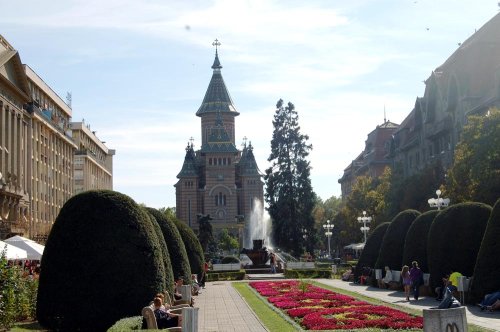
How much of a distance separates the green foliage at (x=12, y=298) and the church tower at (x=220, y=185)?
11393cm

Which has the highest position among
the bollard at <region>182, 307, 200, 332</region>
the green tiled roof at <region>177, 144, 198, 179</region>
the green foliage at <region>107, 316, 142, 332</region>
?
the green tiled roof at <region>177, 144, 198, 179</region>

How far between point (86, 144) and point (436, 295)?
86053 millimetres

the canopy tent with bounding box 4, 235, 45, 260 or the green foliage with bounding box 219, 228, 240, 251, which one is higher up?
the green foliage with bounding box 219, 228, 240, 251

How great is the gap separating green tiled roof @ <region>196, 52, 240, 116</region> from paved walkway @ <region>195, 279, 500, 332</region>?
4403 inches

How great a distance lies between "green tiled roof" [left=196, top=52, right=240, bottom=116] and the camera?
493 feet

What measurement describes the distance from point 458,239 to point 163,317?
49.1 ft

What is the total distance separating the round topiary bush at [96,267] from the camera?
1891 cm

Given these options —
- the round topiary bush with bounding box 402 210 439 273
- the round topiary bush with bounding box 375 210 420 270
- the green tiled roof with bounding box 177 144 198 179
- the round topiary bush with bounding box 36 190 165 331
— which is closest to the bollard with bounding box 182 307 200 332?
the round topiary bush with bounding box 36 190 165 331

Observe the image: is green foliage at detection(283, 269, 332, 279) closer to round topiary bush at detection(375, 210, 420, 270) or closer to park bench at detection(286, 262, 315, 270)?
park bench at detection(286, 262, 315, 270)

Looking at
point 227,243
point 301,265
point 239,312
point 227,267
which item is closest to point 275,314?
point 239,312

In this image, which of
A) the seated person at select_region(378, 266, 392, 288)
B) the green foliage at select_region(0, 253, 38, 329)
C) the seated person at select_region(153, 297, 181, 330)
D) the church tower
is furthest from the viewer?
the church tower

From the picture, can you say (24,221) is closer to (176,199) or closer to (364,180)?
(364,180)

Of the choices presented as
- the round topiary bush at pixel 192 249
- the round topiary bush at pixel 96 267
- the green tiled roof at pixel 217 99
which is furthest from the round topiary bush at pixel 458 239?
the green tiled roof at pixel 217 99

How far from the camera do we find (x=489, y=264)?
2470cm
